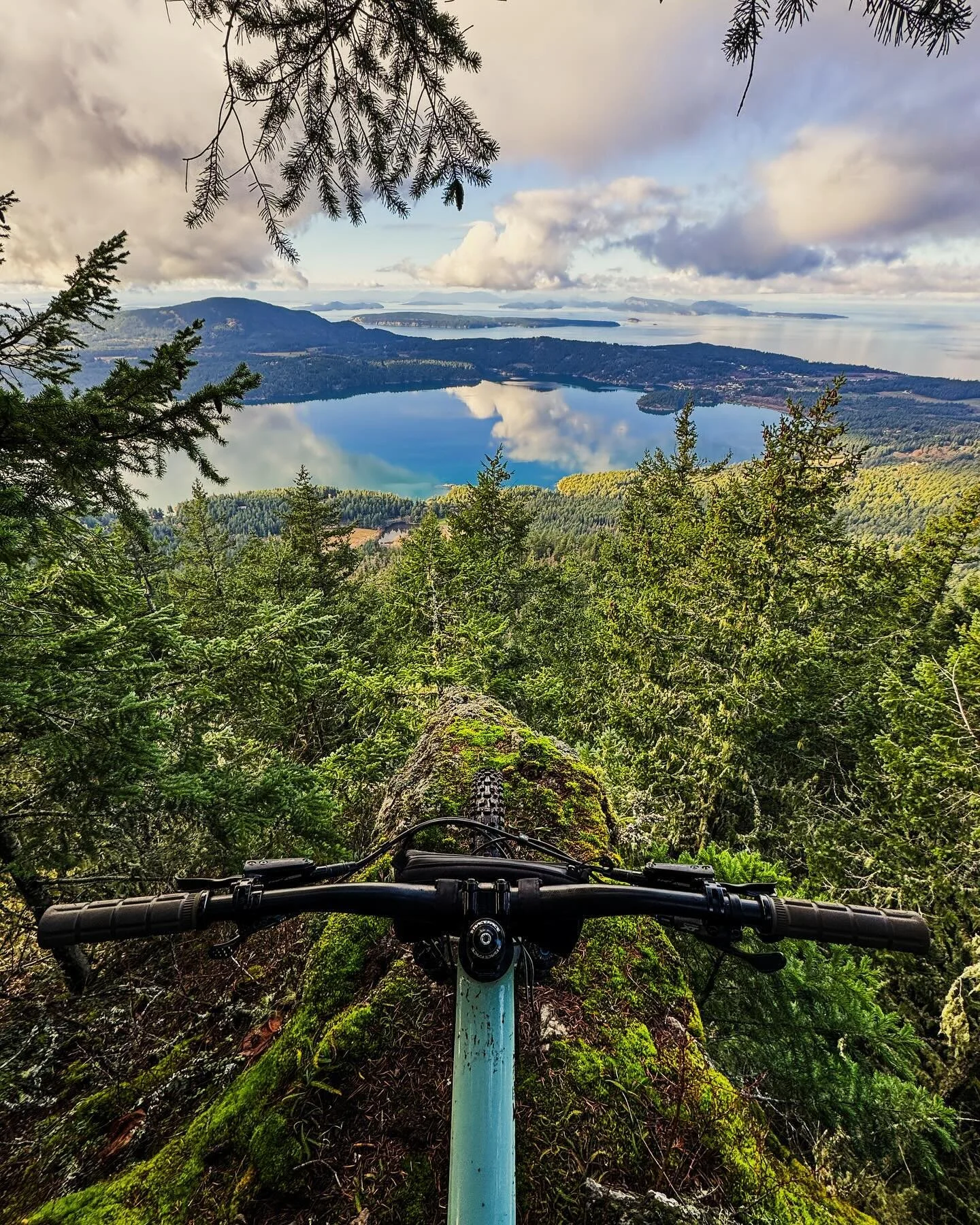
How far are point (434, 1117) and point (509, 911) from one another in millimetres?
1308

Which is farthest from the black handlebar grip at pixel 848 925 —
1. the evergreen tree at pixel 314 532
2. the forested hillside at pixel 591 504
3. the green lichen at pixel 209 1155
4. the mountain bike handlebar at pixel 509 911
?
the forested hillside at pixel 591 504

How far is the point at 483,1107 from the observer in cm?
115

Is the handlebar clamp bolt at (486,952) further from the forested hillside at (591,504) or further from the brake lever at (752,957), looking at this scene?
the forested hillside at (591,504)

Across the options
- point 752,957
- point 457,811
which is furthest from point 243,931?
point 457,811

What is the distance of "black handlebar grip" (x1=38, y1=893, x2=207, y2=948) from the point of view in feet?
4.63

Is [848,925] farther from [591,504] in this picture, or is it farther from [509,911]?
[591,504]

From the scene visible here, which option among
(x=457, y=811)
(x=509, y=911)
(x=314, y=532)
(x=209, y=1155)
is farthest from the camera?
(x=314, y=532)

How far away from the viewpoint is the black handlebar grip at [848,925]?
4.52ft

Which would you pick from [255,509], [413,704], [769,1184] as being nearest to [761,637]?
[413,704]

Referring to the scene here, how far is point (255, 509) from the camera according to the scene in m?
153

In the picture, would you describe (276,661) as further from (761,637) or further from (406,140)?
(761,637)

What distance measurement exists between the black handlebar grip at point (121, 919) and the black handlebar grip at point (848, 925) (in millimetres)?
1591

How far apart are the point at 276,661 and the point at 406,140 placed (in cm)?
623

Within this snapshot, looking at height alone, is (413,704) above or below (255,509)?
above
